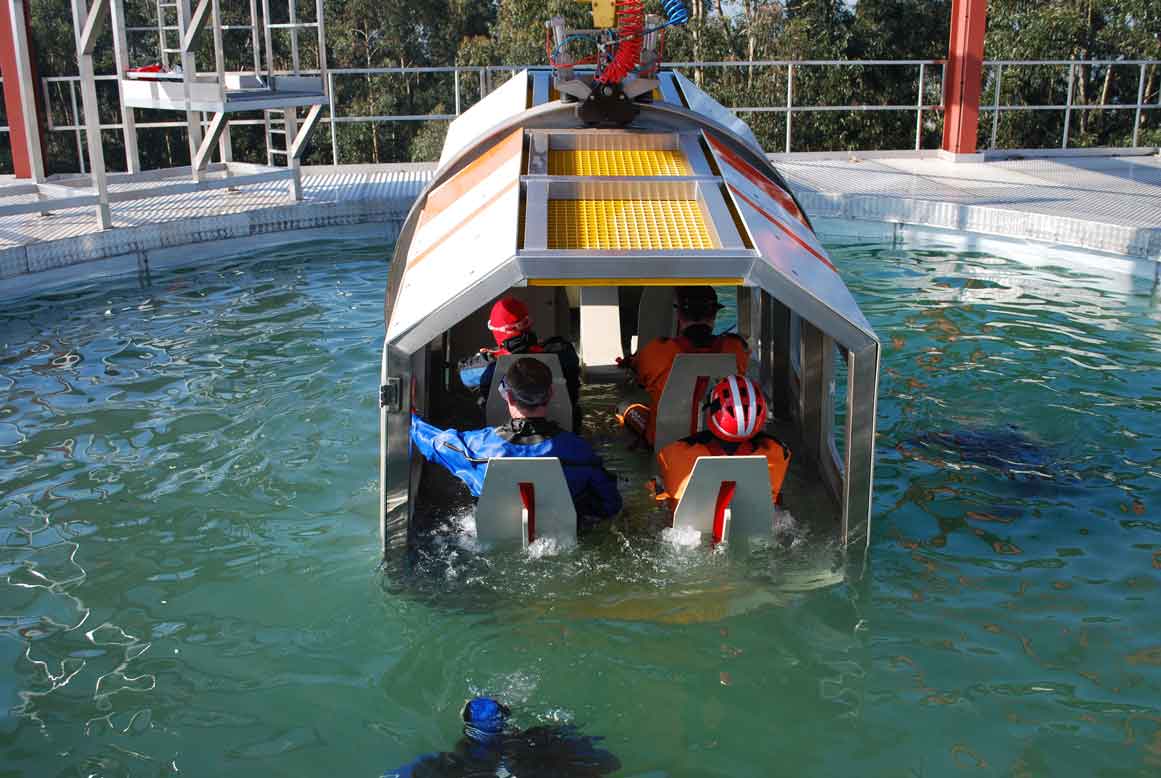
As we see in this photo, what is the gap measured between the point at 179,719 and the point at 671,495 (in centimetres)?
218

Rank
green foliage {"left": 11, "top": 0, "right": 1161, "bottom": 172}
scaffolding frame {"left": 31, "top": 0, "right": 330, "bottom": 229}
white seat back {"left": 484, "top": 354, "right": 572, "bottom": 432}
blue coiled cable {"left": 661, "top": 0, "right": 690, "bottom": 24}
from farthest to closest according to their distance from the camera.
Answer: green foliage {"left": 11, "top": 0, "right": 1161, "bottom": 172} < scaffolding frame {"left": 31, "top": 0, "right": 330, "bottom": 229} < white seat back {"left": 484, "top": 354, "right": 572, "bottom": 432} < blue coiled cable {"left": 661, "top": 0, "right": 690, "bottom": 24}

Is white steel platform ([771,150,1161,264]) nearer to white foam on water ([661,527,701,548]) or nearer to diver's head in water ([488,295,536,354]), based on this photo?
diver's head in water ([488,295,536,354])

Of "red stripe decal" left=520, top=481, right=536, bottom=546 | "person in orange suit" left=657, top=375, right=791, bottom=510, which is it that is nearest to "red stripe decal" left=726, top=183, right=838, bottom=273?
"person in orange suit" left=657, top=375, right=791, bottom=510

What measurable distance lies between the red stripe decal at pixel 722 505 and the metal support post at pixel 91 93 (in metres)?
7.58

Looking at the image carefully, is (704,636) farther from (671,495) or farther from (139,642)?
(139,642)

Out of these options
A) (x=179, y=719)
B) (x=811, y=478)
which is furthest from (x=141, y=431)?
(x=811, y=478)

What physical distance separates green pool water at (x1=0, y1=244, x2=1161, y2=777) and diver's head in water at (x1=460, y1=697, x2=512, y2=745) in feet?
0.46

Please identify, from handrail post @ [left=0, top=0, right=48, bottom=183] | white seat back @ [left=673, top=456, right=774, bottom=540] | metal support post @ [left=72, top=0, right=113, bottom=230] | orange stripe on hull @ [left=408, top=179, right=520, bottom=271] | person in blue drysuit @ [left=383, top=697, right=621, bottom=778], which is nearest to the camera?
person in blue drysuit @ [left=383, top=697, right=621, bottom=778]

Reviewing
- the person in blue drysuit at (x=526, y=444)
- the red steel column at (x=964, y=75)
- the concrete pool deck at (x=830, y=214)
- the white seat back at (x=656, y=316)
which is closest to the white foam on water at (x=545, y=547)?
the person in blue drysuit at (x=526, y=444)

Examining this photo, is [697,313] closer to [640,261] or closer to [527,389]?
[527,389]

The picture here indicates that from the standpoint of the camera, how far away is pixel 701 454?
4.85 metres

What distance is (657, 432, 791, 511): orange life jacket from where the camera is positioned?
485cm

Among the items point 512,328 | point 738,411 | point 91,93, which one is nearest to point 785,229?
point 738,411

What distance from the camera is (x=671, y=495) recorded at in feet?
16.3
